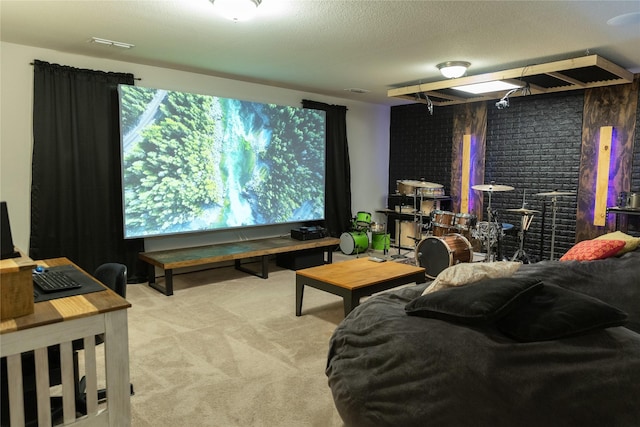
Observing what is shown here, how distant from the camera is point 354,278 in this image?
3.45 m

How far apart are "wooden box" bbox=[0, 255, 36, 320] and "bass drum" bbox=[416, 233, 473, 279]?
3814 millimetres

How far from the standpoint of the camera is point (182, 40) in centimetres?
364

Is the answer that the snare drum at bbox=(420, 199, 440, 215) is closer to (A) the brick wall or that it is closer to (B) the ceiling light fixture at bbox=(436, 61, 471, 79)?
(A) the brick wall

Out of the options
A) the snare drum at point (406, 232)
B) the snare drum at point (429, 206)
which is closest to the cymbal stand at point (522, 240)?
the snare drum at point (429, 206)

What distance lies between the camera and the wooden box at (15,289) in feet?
5.17

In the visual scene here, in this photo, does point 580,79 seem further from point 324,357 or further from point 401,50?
point 324,357

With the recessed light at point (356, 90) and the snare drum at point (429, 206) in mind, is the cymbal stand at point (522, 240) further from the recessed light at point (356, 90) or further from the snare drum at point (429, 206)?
the recessed light at point (356, 90)

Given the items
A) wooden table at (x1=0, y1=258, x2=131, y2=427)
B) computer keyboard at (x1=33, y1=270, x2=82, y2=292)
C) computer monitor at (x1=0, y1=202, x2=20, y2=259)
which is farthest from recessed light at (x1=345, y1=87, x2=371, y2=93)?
computer monitor at (x1=0, y1=202, x2=20, y2=259)

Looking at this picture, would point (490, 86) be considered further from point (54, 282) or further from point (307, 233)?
point (54, 282)

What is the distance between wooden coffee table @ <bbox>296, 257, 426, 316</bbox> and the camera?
127 inches

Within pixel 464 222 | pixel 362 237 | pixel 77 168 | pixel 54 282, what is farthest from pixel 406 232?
pixel 54 282

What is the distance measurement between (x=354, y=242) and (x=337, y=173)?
43.8 inches

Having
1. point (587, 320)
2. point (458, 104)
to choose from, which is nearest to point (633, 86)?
point (458, 104)

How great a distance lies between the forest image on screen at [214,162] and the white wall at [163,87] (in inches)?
12.0
